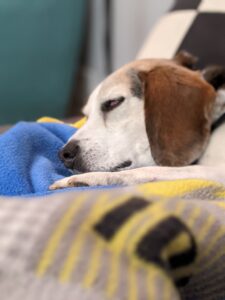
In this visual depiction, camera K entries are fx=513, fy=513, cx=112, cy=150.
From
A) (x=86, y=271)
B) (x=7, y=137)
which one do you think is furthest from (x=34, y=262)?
(x=7, y=137)

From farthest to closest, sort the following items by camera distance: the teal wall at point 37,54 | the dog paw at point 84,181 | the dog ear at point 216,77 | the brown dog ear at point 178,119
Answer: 1. the teal wall at point 37,54
2. the dog ear at point 216,77
3. the brown dog ear at point 178,119
4. the dog paw at point 84,181

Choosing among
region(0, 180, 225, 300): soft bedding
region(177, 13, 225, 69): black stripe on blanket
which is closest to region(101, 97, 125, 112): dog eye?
region(177, 13, 225, 69): black stripe on blanket

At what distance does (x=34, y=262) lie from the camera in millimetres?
493

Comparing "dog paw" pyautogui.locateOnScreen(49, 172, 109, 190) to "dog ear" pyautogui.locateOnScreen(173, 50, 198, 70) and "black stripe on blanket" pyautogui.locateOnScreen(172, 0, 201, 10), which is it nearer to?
"dog ear" pyautogui.locateOnScreen(173, 50, 198, 70)

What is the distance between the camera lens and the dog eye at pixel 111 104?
1.16 metres

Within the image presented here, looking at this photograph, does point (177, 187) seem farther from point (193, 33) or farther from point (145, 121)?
point (193, 33)

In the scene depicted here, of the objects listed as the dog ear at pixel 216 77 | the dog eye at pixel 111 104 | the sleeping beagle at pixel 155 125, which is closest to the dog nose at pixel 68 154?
the sleeping beagle at pixel 155 125

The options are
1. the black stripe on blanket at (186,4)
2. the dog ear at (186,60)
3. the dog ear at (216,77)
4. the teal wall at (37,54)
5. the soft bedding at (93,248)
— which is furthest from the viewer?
the teal wall at (37,54)

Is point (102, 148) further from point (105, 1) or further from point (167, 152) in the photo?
point (105, 1)

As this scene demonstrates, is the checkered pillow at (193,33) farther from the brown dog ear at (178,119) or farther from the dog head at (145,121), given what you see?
the brown dog ear at (178,119)

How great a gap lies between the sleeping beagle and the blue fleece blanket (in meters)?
0.05

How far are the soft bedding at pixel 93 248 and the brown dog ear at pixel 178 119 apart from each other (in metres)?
0.49

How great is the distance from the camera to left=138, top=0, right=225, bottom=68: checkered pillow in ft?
4.49

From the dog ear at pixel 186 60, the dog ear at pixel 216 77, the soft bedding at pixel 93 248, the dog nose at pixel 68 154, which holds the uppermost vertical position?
the soft bedding at pixel 93 248
